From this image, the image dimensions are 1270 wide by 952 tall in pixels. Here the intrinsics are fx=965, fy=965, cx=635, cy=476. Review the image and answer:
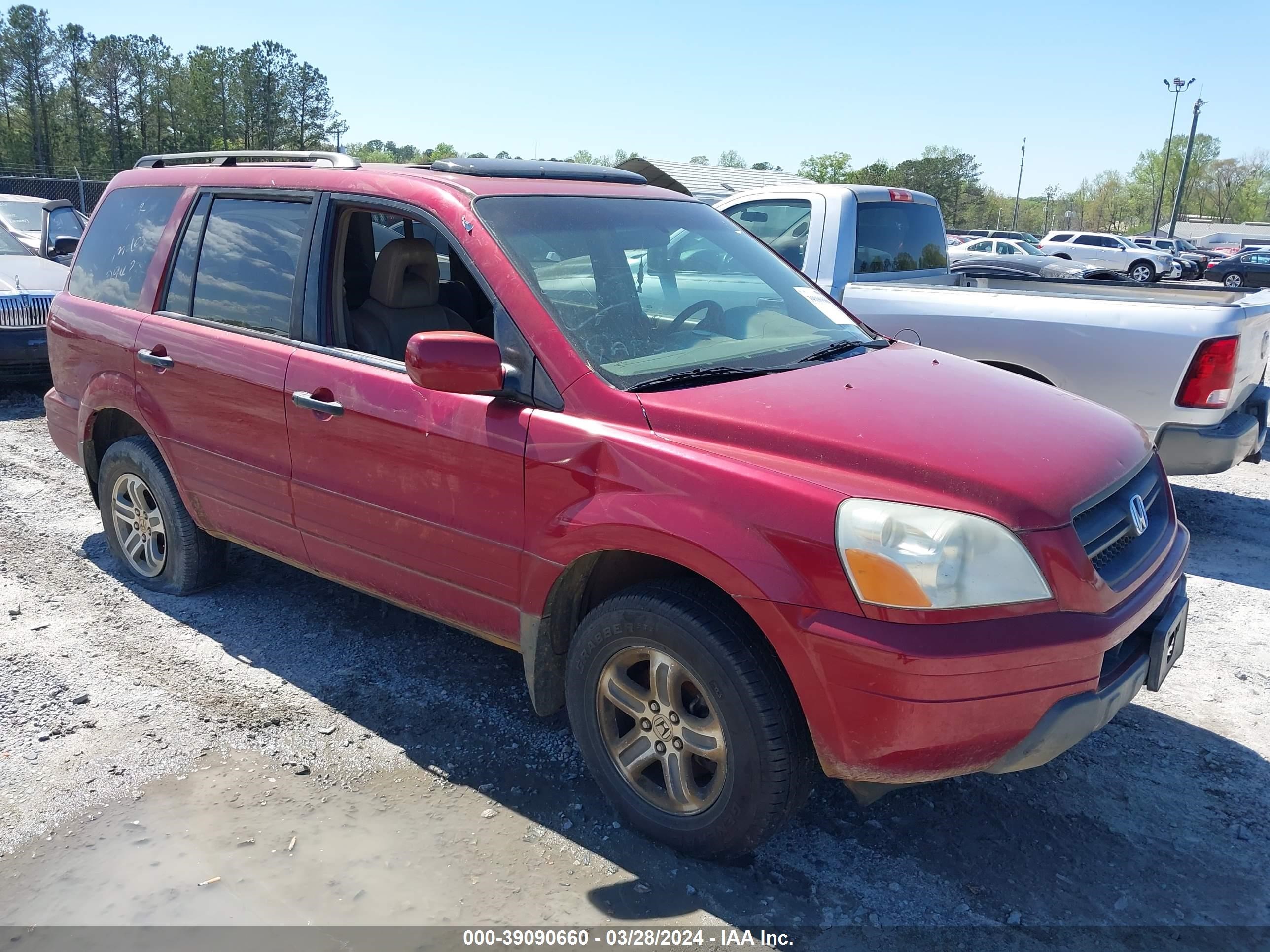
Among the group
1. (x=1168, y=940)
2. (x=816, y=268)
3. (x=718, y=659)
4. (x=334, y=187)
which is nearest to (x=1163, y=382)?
(x=816, y=268)

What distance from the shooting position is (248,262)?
156 inches

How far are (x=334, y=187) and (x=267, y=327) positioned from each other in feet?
2.04

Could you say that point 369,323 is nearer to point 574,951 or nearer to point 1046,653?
point 574,951

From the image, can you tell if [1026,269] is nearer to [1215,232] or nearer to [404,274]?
[404,274]

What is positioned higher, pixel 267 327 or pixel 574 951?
pixel 267 327

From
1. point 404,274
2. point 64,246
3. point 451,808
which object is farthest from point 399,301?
point 64,246

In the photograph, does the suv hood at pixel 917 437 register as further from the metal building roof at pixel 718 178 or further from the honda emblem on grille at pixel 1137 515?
the metal building roof at pixel 718 178

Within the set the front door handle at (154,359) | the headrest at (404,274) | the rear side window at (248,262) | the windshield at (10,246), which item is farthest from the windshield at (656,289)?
the windshield at (10,246)

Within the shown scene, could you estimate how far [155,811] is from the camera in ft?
10.1

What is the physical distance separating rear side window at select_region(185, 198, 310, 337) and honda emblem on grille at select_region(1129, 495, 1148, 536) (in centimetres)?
303

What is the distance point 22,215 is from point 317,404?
457 inches

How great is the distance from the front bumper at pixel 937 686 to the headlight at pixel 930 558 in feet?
0.21

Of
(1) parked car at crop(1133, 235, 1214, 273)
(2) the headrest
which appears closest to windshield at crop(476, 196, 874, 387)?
(2) the headrest

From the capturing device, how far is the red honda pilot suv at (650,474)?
2.43 metres
